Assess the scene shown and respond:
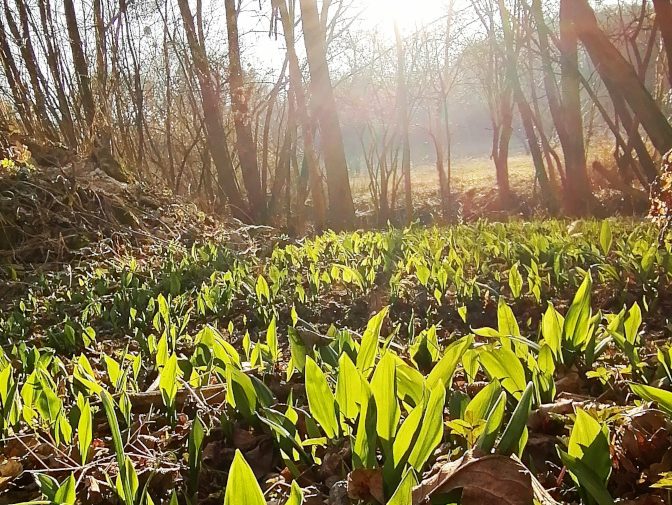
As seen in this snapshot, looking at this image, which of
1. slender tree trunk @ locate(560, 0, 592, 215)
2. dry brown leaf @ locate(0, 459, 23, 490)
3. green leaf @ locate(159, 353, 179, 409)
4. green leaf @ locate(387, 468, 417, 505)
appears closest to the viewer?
green leaf @ locate(387, 468, 417, 505)

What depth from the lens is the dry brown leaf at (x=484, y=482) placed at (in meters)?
0.74

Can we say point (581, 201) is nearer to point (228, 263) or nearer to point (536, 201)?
point (536, 201)

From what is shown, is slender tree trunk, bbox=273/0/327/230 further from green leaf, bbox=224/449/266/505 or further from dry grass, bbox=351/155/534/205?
dry grass, bbox=351/155/534/205

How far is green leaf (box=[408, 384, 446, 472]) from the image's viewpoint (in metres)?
0.82

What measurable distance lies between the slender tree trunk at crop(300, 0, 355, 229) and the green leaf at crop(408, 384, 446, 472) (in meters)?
9.04

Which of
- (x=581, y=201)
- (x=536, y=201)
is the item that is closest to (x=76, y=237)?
(x=581, y=201)

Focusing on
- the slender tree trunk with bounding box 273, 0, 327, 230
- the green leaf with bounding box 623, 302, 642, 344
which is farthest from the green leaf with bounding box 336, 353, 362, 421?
the slender tree trunk with bounding box 273, 0, 327, 230

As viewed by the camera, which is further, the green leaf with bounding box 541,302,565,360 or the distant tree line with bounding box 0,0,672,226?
the distant tree line with bounding box 0,0,672,226

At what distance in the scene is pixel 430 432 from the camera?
0.83 m

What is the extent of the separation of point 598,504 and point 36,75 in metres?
8.77

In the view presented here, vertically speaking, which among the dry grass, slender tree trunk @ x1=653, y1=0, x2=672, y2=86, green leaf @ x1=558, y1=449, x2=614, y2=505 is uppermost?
slender tree trunk @ x1=653, y1=0, x2=672, y2=86

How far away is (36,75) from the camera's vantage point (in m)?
7.66

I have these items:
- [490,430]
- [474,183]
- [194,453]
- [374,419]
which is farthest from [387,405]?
[474,183]

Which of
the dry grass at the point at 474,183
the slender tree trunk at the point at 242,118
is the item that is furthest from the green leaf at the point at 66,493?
the dry grass at the point at 474,183
